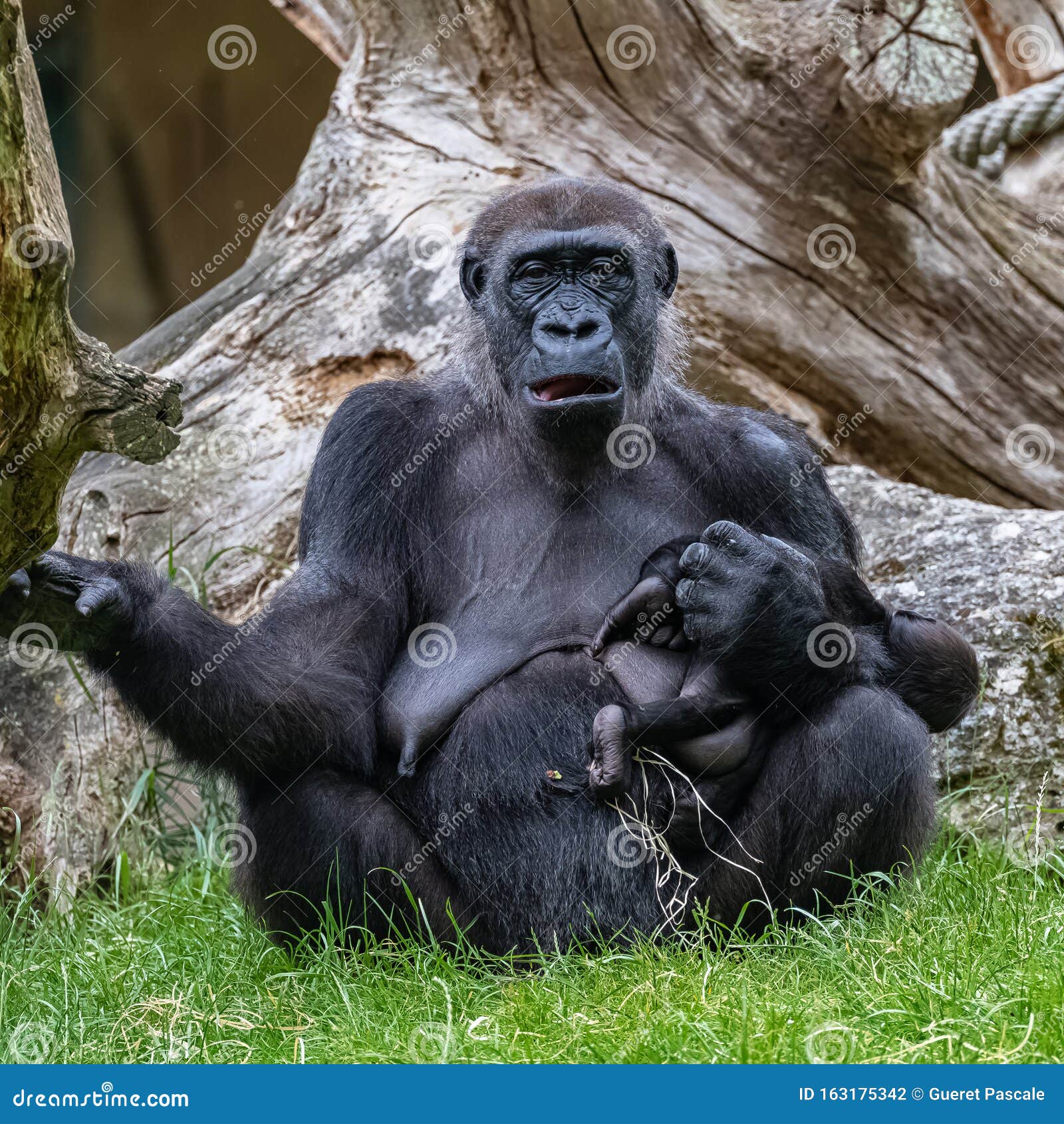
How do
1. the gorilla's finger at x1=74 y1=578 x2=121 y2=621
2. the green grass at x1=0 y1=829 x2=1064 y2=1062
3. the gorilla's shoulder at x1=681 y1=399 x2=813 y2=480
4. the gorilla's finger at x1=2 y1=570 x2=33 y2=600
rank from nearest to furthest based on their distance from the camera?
1. the green grass at x1=0 y1=829 x2=1064 y2=1062
2. the gorilla's finger at x1=2 y1=570 x2=33 y2=600
3. the gorilla's finger at x1=74 y1=578 x2=121 y2=621
4. the gorilla's shoulder at x1=681 y1=399 x2=813 y2=480

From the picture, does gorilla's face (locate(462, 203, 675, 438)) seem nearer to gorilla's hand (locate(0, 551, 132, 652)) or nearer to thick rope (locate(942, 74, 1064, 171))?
gorilla's hand (locate(0, 551, 132, 652))

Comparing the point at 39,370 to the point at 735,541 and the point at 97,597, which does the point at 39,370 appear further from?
the point at 735,541

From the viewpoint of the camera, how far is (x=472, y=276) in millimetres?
4656

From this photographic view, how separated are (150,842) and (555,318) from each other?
296cm

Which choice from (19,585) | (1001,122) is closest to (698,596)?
(19,585)

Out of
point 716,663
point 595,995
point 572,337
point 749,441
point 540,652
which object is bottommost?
point 595,995

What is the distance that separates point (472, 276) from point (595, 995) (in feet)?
7.78

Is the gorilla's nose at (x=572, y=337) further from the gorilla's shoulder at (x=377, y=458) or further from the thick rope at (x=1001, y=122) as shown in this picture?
the thick rope at (x=1001, y=122)

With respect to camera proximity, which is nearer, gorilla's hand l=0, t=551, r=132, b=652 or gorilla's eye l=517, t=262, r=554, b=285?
gorilla's hand l=0, t=551, r=132, b=652

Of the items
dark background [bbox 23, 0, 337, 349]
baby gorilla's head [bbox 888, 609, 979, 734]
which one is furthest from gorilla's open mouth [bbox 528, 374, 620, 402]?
dark background [bbox 23, 0, 337, 349]

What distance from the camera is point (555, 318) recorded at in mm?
4133

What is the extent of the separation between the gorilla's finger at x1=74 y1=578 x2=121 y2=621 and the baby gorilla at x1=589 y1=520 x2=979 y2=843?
4.76 feet

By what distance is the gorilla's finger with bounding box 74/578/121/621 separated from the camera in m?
3.69

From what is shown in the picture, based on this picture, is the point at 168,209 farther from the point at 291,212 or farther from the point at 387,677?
the point at 387,677
